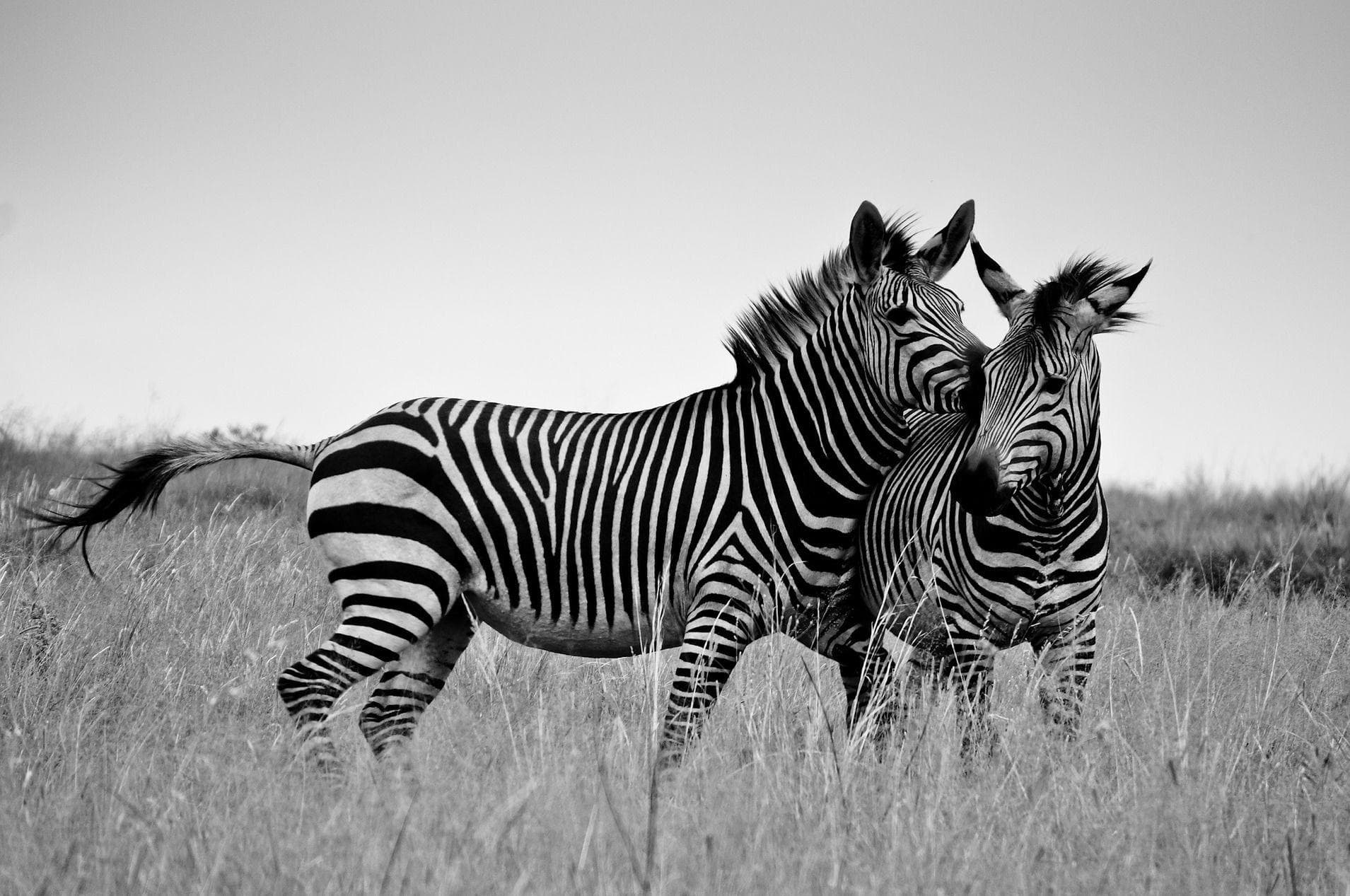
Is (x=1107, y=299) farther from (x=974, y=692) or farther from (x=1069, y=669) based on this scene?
(x=974, y=692)

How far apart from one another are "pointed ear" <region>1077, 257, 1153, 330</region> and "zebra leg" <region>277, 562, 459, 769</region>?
279cm

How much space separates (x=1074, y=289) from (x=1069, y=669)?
156 centimetres

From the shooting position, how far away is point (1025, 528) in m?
4.32

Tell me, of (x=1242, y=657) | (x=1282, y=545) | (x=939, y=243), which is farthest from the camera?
(x=1282, y=545)

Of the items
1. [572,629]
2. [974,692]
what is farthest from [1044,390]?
[572,629]

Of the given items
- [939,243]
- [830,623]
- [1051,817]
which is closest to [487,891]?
[1051,817]

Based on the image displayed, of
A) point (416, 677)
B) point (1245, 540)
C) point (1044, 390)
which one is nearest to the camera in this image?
point (1044, 390)

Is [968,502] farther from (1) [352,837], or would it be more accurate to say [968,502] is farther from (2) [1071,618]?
(1) [352,837]

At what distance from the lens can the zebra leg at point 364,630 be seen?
4.17 metres

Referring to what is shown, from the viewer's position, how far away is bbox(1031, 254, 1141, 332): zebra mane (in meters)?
4.38

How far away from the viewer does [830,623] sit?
4426 mm

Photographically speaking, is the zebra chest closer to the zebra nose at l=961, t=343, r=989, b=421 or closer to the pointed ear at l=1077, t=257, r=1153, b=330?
the zebra nose at l=961, t=343, r=989, b=421

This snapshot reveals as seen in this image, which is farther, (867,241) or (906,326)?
(867,241)

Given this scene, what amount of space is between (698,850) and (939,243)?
2946mm
